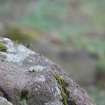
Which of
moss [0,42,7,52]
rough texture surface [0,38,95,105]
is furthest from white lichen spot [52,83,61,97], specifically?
moss [0,42,7,52]

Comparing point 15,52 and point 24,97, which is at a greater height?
point 15,52

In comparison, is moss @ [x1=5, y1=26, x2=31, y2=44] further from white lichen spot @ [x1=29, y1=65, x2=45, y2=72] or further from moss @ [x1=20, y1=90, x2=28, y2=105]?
moss @ [x1=20, y1=90, x2=28, y2=105]

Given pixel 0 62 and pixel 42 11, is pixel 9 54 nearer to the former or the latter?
pixel 0 62

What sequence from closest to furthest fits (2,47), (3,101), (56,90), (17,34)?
(3,101) → (56,90) → (2,47) → (17,34)

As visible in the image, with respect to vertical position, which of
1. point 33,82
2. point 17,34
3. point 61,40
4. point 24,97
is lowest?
point 61,40

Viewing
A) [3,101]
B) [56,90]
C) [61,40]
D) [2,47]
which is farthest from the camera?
[61,40]

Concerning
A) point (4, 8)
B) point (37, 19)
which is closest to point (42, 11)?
point (37, 19)

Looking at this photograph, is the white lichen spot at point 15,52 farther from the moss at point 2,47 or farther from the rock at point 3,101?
the rock at point 3,101

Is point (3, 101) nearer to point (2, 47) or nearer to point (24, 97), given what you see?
point (24, 97)

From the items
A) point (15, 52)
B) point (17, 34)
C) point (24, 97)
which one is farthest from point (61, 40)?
point (24, 97)
